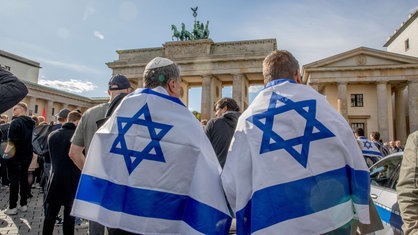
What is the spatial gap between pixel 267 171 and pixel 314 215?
14.9 inches

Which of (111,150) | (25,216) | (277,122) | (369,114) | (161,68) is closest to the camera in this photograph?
(277,122)

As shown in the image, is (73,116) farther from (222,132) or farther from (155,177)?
(155,177)

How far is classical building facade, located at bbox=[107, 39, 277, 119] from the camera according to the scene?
120 feet

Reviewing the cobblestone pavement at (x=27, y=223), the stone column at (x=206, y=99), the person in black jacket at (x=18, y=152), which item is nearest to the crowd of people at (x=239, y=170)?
the cobblestone pavement at (x=27, y=223)

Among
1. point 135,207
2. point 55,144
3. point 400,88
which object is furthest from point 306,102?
point 400,88

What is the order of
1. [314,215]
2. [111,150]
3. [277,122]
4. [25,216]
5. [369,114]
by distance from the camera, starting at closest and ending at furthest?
[314,215] → [277,122] → [111,150] → [25,216] → [369,114]

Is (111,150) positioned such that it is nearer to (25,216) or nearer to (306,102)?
(306,102)

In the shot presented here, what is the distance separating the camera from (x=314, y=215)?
6.07 ft

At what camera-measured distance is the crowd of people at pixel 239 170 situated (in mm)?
1868

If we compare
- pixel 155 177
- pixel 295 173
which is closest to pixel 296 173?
pixel 295 173

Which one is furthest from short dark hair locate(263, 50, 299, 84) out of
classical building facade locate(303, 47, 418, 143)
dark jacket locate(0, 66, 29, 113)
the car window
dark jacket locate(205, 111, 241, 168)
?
classical building facade locate(303, 47, 418, 143)

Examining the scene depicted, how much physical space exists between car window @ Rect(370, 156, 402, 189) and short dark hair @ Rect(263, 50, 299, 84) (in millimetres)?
2674

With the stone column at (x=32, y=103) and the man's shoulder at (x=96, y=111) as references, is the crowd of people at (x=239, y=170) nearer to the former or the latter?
the man's shoulder at (x=96, y=111)

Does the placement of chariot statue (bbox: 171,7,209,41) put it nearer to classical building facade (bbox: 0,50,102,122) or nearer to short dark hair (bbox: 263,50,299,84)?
classical building facade (bbox: 0,50,102,122)
